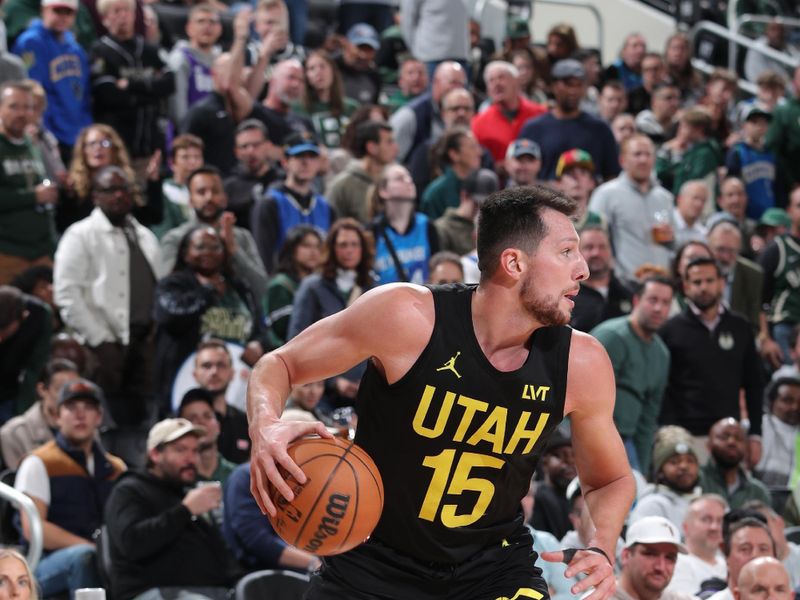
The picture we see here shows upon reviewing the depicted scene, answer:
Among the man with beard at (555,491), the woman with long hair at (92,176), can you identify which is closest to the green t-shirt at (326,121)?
the woman with long hair at (92,176)

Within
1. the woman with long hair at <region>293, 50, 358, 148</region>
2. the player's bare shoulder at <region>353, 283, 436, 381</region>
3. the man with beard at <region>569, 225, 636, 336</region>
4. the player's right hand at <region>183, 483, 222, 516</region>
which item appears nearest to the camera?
the player's bare shoulder at <region>353, 283, 436, 381</region>

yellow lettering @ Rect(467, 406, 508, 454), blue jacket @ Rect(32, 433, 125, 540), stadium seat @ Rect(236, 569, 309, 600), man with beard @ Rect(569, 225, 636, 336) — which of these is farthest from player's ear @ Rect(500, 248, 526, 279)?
man with beard @ Rect(569, 225, 636, 336)

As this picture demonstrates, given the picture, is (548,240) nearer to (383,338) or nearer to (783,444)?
(383,338)

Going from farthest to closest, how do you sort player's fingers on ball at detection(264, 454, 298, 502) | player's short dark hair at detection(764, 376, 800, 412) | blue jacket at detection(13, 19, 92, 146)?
1. blue jacket at detection(13, 19, 92, 146)
2. player's short dark hair at detection(764, 376, 800, 412)
3. player's fingers on ball at detection(264, 454, 298, 502)

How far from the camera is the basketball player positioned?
4422mm

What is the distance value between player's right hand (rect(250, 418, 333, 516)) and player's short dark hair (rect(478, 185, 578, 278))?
854 mm

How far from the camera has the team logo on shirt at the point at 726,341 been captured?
10.4 m

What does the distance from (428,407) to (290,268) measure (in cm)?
560

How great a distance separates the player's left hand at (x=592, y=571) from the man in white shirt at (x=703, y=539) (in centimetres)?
411

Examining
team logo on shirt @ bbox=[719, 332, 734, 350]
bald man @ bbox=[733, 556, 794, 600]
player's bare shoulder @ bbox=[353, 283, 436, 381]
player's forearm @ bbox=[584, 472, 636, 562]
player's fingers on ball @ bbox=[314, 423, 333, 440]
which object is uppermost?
player's bare shoulder @ bbox=[353, 283, 436, 381]

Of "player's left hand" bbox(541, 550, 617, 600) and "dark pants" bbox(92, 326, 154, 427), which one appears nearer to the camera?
"player's left hand" bbox(541, 550, 617, 600)

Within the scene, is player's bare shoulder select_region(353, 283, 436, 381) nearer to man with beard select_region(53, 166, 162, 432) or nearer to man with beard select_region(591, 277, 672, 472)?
man with beard select_region(53, 166, 162, 432)

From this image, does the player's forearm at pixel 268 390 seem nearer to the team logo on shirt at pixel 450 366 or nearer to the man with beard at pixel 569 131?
the team logo on shirt at pixel 450 366

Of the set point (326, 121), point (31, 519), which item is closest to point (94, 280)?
point (31, 519)
